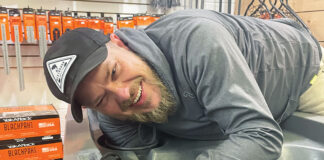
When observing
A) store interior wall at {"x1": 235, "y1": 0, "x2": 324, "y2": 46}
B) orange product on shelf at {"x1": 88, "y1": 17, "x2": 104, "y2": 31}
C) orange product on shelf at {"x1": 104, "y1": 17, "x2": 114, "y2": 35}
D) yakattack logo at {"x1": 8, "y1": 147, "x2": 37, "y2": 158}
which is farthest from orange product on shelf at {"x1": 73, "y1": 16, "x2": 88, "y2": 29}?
store interior wall at {"x1": 235, "y1": 0, "x2": 324, "y2": 46}

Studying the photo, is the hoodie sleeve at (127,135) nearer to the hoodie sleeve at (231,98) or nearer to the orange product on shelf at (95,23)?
the hoodie sleeve at (231,98)

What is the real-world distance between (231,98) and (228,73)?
0.20 feet

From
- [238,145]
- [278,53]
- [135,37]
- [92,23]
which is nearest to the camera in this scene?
[238,145]

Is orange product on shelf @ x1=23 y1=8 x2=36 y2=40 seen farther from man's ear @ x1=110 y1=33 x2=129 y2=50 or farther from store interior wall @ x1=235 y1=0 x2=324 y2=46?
store interior wall @ x1=235 y1=0 x2=324 y2=46

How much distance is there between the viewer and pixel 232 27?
847mm

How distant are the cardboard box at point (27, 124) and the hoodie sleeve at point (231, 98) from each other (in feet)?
1.84

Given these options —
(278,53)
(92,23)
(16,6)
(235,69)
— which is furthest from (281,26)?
(16,6)

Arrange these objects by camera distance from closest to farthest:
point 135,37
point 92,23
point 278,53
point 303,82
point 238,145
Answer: point 238,145, point 135,37, point 278,53, point 303,82, point 92,23

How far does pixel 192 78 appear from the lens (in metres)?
0.72

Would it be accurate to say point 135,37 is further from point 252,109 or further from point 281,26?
point 281,26

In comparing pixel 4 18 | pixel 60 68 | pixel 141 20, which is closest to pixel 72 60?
pixel 60 68

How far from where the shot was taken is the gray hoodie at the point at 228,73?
2.06ft

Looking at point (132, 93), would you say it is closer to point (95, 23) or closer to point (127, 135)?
point (127, 135)

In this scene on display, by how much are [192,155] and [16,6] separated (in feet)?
5.57
